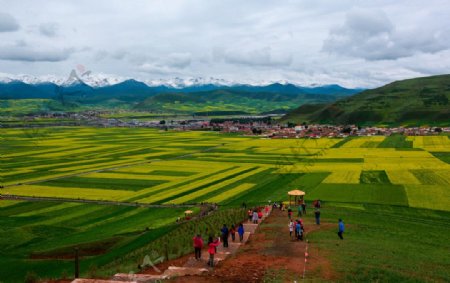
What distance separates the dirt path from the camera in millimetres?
25266

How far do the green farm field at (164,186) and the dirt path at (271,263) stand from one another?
3.48m

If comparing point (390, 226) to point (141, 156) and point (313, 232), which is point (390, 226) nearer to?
point (313, 232)

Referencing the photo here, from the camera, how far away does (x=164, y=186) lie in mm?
88500

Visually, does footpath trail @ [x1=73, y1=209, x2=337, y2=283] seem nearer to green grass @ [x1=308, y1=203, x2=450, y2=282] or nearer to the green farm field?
green grass @ [x1=308, y1=203, x2=450, y2=282]

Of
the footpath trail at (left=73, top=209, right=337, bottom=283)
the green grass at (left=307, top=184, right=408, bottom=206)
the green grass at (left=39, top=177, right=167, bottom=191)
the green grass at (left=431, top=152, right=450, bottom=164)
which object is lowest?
the green grass at (left=39, top=177, right=167, bottom=191)

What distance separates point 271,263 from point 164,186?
62.3m

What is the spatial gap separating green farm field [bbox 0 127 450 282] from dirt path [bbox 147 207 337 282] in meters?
3.48

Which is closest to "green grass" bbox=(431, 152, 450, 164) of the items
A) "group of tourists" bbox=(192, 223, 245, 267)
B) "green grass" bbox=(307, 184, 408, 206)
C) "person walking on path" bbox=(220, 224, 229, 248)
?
"green grass" bbox=(307, 184, 408, 206)

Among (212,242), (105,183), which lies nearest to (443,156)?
(105,183)

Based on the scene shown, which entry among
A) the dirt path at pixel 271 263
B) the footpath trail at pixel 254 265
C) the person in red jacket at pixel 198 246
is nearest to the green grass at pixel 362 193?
the dirt path at pixel 271 263

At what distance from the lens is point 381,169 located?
323 feet

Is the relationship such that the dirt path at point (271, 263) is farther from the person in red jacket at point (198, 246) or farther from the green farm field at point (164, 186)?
the green farm field at point (164, 186)

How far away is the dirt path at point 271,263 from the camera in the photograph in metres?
25.3

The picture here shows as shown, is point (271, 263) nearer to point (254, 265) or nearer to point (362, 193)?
point (254, 265)
